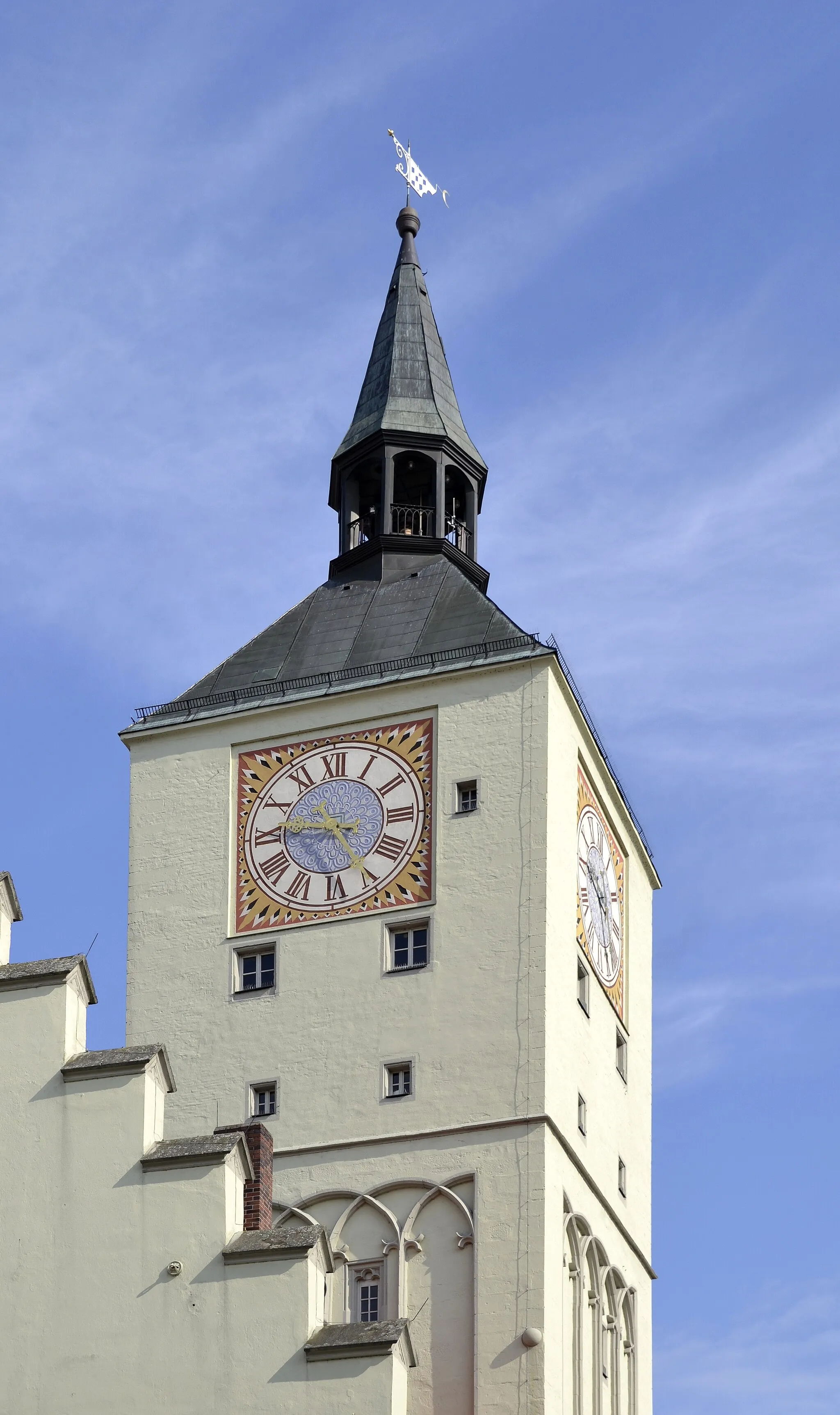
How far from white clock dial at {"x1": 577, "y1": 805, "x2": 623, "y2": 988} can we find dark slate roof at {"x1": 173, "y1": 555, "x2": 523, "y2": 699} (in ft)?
10.0

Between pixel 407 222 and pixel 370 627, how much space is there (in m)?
11.5

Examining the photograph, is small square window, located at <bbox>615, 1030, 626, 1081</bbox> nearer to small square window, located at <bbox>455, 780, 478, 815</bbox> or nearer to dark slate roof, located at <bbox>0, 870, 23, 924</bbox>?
small square window, located at <bbox>455, 780, 478, 815</bbox>

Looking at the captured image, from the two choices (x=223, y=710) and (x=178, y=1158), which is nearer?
(x=178, y=1158)

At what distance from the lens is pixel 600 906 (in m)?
41.7

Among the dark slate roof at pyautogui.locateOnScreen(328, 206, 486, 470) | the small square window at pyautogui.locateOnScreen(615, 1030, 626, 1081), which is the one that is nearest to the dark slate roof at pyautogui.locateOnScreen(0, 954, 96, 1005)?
the small square window at pyautogui.locateOnScreen(615, 1030, 626, 1081)

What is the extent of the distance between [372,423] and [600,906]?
958 cm

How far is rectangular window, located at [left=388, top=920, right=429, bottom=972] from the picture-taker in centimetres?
3872

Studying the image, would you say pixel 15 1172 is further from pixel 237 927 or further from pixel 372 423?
pixel 372 423

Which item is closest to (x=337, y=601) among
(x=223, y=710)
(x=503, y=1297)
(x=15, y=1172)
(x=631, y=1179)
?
(x=223, y=710)

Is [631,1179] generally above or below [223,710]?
below

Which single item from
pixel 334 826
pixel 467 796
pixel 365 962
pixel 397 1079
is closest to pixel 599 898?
pixel 467 796

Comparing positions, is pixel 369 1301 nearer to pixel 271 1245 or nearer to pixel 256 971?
pixel 256 971

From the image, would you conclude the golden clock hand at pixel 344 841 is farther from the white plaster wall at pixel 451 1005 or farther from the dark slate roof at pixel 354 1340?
the dark slate roof at pixel 354 1340

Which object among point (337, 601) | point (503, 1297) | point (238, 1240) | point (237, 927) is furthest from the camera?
point (337, 601)
